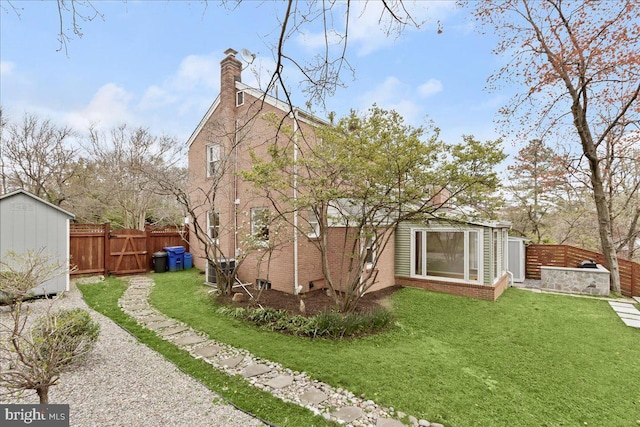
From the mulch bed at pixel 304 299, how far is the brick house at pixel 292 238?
38 cm

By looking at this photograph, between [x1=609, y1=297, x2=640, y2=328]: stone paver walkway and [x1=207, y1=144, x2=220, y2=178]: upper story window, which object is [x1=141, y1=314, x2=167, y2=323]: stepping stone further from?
[x1=609, y1=297, x2=640, y2=328]: stone paver walkway

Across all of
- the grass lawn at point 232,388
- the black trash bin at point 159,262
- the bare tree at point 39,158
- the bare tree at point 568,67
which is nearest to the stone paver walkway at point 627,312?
the bare tree at point 568,67

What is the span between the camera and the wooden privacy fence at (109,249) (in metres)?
11.3

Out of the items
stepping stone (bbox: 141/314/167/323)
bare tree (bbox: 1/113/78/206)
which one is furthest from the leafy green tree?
bare tree (bbox: 1/113/78/206)

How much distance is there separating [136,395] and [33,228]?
764 centimetres

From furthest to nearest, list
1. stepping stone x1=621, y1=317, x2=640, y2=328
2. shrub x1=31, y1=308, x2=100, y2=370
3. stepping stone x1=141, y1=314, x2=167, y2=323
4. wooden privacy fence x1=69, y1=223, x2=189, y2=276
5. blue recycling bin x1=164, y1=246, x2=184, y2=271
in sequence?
blue recycling bin x1=164, y1=246, x2=184, y2=271
wooden privacy fence x1=69, y1=223, x2=189, y2=276
stepping stone x1=621, y1=317, x2=640, y2=328
stepping stone x1=141, y1=314, x2=167, y2=323
shrub x1=31, y1=308, x2=100, y2=370

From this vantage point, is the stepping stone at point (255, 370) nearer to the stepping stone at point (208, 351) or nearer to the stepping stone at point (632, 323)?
the stepping stone at point (208, 351)

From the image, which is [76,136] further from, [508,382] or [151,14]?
[508,382]

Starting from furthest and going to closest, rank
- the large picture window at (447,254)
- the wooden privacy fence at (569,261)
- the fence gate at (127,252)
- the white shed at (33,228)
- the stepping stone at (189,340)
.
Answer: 1. the fence gate at (127,252)
2. the wooden privacy fence at (569,261)
3. the large picture window at (447,254)
4. the white shed at (33,228)
5. the stepping stone at (189,340)

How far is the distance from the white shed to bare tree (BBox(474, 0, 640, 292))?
1498 centimetres

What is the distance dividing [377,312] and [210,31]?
6.41m

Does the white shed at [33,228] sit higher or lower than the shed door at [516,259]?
higher

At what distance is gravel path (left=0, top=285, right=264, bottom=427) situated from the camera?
345 cm

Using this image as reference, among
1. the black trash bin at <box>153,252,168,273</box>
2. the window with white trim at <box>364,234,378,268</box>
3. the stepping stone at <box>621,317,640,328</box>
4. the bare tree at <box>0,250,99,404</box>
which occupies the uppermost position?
the window with white trim at <box>364,234,378,268</box>
